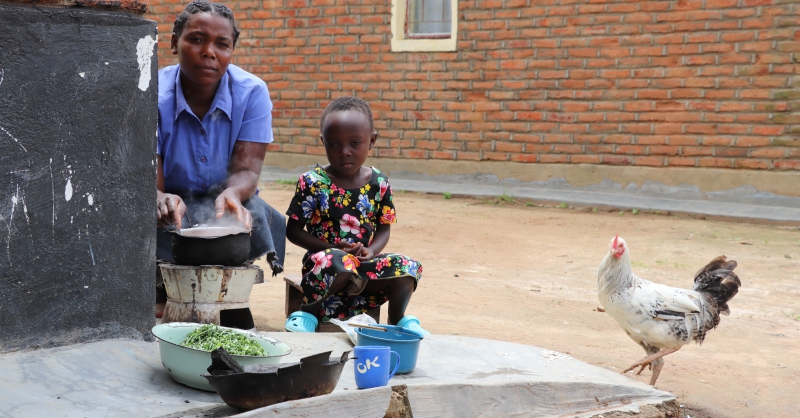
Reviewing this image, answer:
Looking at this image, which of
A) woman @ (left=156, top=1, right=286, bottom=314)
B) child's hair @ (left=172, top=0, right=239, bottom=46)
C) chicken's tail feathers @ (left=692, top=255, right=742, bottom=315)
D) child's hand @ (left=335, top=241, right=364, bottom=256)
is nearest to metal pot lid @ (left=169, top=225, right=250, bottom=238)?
woman @ (left=156, top=1, right=286, bottom=314)

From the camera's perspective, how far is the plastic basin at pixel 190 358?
2.76 metres

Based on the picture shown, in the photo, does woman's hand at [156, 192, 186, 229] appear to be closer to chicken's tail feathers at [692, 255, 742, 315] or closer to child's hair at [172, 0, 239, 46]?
child's hair at [172, 0, 239, 46]

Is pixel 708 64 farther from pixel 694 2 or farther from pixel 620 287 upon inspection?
pixel 620 287

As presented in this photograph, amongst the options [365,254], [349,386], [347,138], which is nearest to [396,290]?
[365,254]

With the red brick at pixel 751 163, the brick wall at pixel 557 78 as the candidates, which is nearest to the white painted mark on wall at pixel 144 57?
the brick wall at pixel 557 78

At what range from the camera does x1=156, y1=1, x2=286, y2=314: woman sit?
3871 millimetres

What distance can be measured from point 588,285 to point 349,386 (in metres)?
3.46

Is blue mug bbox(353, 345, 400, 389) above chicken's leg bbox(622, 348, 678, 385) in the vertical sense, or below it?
above

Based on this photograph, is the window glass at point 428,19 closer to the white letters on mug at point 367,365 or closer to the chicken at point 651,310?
the chicken at point 651,310

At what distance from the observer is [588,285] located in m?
6.04

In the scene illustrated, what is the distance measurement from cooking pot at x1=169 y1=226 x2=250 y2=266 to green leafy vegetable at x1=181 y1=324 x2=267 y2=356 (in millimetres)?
546

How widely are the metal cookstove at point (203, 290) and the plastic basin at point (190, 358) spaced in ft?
1.66

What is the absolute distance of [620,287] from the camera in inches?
156

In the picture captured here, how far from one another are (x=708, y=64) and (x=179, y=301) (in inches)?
287
